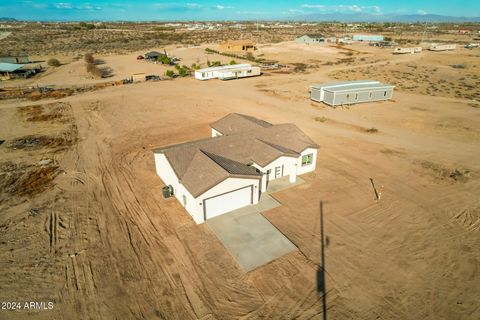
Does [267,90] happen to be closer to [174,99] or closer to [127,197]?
[174,99]

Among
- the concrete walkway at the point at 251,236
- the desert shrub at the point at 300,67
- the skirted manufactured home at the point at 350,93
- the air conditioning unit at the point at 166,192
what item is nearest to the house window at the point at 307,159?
the concrete walkway at the point at 251,236

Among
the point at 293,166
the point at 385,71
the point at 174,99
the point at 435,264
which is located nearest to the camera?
the point at 435,264

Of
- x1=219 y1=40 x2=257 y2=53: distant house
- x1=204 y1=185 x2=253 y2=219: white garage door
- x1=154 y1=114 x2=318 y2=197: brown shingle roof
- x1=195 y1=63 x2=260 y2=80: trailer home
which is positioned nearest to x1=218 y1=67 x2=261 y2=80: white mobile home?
x1=195 y1=63 x2=260 y2=80: trailer home

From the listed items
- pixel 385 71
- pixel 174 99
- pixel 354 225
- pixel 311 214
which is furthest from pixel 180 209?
pixel 385 71

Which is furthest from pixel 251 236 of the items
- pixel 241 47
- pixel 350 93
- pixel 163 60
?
pixel 241 47

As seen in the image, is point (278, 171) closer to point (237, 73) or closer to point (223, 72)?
point (223, 72)

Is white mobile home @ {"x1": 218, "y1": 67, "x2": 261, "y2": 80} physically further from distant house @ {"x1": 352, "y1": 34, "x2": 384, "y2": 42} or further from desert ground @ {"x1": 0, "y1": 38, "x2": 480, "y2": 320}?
distant house @ {"x1": 352, "y1": 34, "x2": 384, "y2": 42}

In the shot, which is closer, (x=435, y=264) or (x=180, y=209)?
(x=435, y=264)

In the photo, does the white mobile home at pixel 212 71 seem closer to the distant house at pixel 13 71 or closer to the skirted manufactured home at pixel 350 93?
the skirted manufactured home at pixel 350 93

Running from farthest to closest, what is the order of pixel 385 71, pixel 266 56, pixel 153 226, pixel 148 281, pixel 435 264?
pixel 266 56 < pixel 385 71 < pixel 153 226 < pixel 435 264 < pixel 148 281
